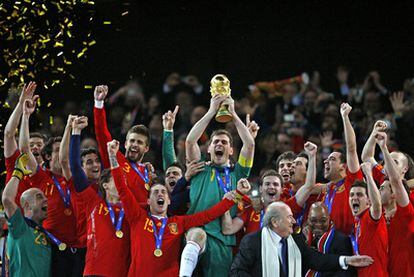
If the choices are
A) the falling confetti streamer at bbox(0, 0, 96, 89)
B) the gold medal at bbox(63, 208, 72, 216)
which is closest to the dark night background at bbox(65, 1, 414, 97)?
the falling confetti streamer at bbox(0, 0, 96, 89)

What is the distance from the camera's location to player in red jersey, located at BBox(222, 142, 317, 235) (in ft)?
28.1

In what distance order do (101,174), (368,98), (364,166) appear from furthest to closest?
(368,98) < (101,174) < (364,166)

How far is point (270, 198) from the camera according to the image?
8.65 m

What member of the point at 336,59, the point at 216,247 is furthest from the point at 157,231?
the point at 336,59

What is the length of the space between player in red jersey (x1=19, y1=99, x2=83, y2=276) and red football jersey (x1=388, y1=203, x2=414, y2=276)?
2.65 m

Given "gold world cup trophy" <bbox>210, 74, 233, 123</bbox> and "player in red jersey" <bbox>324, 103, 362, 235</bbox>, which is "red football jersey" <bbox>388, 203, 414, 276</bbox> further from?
"gold world cup trophy" <bbox>210, 74, 233, 123</bbox>

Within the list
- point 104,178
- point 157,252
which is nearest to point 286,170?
point 157,252

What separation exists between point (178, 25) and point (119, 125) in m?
1.84

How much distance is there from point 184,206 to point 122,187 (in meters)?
0.67

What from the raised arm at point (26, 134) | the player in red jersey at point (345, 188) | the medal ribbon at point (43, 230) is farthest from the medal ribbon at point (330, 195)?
the raised arm at point (26, 134)

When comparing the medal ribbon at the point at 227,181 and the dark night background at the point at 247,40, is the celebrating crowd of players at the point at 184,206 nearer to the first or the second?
the medal ribbon at the point at 227,181

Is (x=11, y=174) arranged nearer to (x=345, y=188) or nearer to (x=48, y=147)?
(x=48, y=147)

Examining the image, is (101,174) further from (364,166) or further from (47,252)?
(364,166)

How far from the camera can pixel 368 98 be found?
1312cm
